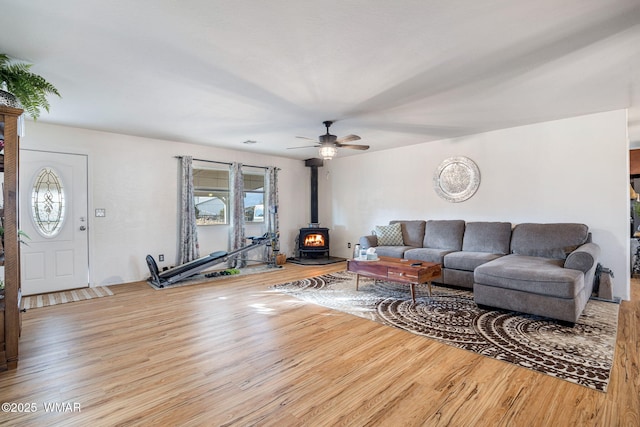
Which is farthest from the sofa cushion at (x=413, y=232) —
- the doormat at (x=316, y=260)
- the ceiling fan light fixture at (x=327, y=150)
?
the ceiling fan light fixture at (x=327, y=150)

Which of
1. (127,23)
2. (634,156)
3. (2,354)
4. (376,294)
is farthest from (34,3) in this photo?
(634,156)

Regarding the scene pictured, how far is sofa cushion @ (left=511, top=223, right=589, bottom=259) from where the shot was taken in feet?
13.3

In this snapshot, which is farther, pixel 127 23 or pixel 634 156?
pixel 634 156

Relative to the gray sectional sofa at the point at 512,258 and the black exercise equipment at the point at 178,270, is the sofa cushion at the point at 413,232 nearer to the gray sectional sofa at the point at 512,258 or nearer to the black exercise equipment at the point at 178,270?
the gray sectional sofa at the point at 512,258

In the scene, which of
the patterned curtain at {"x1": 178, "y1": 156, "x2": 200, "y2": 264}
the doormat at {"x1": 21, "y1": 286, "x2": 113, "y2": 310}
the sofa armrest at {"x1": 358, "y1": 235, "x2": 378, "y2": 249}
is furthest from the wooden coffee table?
the doormat at {"x1": 21, "y1": 286, "x2": 113, "y2": 310}

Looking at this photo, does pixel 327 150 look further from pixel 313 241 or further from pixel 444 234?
pixel 313 241

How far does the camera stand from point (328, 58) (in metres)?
2.56

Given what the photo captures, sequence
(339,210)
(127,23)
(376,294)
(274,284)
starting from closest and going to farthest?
(127,23)
(376,294)
(274,284)
(339,210)

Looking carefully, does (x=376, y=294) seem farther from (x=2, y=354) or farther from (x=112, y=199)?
(x=112, y=199)

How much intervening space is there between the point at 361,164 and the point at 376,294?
3.65 m

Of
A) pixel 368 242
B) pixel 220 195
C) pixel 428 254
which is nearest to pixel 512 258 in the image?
pixel 428 254

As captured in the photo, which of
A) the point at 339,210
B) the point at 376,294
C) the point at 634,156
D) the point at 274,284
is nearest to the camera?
the point at 376,294

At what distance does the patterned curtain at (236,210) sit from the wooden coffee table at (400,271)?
9.52ft

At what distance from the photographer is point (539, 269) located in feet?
10.7
